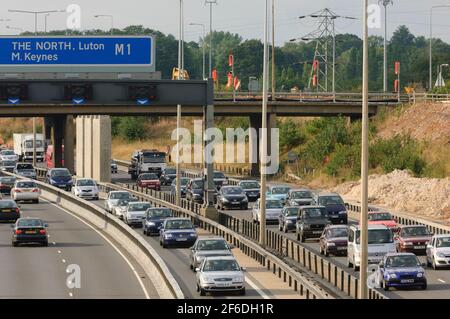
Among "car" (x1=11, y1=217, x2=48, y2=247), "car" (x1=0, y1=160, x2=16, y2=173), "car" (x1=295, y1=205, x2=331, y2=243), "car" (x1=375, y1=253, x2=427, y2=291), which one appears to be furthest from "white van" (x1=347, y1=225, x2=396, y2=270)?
"car" (x1=0, y1=160, x2=16, y2=173)

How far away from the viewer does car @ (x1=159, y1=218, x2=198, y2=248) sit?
59875mm

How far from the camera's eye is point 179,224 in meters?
60.7

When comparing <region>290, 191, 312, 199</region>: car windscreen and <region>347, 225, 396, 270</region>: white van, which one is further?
<region>290, 191, 312, 199</region>: car windscreen

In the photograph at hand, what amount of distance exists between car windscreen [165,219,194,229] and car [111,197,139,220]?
12.6m

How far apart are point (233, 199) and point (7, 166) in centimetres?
5491

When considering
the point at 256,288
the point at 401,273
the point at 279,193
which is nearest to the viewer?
the point at 401,273

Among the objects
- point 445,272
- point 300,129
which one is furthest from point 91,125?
point 445,272

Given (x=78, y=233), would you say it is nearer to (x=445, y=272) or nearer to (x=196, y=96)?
(x=196, y=96)

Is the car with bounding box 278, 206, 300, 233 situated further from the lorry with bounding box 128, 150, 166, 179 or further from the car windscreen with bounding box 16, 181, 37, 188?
the lorry with bounding box 128, 150, 166, 179

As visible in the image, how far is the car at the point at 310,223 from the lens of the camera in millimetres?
62500

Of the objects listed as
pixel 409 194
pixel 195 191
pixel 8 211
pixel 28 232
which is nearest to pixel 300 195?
pixel 409 194

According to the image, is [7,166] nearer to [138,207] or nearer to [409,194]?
[409,194]

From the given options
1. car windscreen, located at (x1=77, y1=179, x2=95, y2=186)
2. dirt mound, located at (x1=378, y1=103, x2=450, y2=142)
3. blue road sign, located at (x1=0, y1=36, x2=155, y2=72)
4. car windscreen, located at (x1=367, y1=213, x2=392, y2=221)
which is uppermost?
blue road sign, located at (x1=0, y1=36, x2=155, y2=72)
